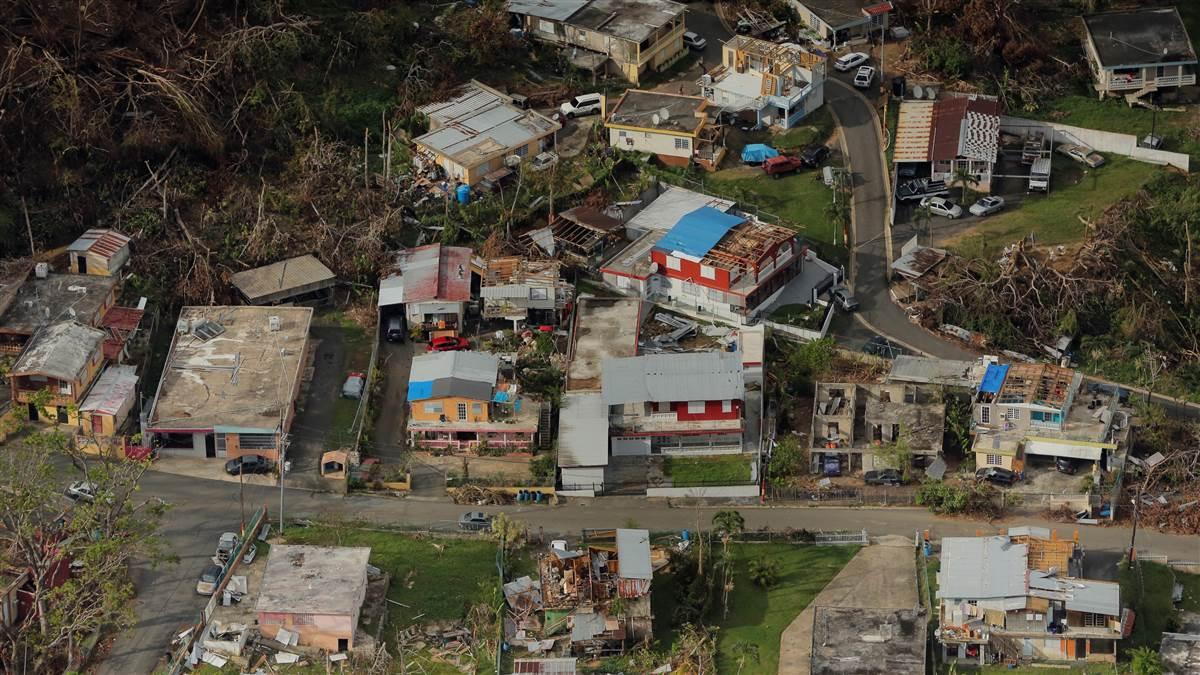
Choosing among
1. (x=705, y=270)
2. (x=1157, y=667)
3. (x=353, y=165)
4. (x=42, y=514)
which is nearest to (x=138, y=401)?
(x=42, y=514)

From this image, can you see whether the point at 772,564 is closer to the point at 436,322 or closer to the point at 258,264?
the point at 436,322

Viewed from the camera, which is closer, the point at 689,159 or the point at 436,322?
the point at 436,322

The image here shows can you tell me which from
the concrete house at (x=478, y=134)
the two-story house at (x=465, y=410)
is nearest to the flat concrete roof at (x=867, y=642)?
the two-story house at (x=465, y=410)

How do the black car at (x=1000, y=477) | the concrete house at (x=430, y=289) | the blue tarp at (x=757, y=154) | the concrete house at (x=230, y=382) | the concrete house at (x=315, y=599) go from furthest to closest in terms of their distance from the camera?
the blue tarp at (x=757, y=154) → the concrete house at (x=430, y=289) → the concrete house at (x=230, y=382) → the black car at (x=1000, y=477) → the concrete house at (x=315, y=599)

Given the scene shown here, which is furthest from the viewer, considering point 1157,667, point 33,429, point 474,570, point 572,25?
point 572,25

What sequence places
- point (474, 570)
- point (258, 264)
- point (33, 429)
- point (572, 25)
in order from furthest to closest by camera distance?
point (572, 25) < point (258, 264) < point (33, 429) < point (474, 570)

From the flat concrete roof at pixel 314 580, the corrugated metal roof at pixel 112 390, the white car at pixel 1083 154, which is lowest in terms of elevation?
the flat concrete roof at pixel 314 580

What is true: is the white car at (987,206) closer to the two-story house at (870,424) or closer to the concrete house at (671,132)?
the concrete house at (671,132)
